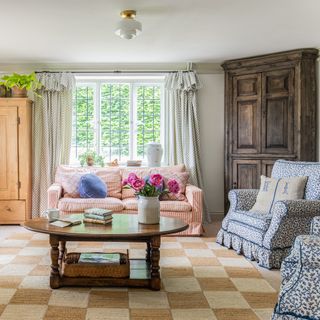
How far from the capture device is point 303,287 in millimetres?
2328

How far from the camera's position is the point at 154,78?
5945mm

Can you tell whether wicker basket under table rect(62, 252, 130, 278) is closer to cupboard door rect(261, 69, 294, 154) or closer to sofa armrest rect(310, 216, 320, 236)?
sofa armrest rect(310, 216, 320, 236)

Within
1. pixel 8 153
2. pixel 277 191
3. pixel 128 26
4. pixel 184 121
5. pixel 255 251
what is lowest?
pixel 255 251

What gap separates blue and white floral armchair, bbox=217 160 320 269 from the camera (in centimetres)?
357

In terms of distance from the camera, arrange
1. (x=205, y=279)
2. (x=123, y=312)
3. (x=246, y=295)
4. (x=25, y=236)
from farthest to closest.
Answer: (x=25, y=236) → (x=205, y=279) → (x=246, y=295) → (x=123, y=312)

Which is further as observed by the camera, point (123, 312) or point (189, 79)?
point (189, 79)

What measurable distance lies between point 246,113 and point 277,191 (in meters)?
1.86

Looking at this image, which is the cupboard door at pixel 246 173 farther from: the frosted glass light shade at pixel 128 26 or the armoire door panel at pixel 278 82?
the frosted glass light shade at pixel 128 26

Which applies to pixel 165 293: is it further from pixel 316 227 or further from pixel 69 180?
pixel 69 180

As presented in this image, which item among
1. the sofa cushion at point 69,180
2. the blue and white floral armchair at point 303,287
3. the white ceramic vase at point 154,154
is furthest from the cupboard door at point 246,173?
the blue and white floral armchair at point 303,287

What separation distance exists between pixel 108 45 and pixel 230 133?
2043mm

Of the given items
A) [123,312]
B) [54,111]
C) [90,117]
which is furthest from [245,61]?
[123,312]

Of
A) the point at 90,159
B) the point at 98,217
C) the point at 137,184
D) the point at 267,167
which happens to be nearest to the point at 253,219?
the point at 137,184

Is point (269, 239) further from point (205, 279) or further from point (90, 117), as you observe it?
point (90, 117)
